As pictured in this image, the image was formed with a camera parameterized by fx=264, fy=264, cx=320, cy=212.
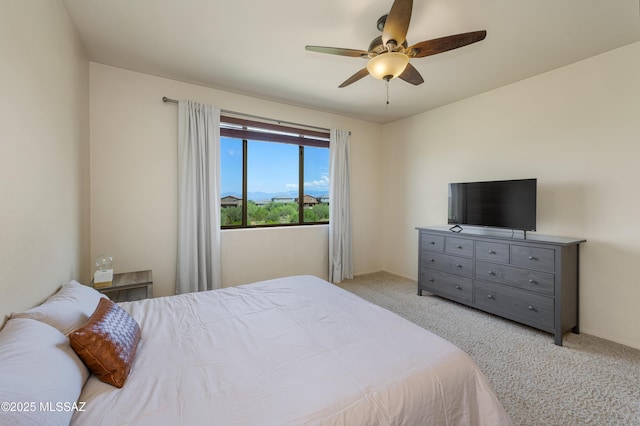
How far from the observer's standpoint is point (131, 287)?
2.48m

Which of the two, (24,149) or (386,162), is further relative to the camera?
(386,162)

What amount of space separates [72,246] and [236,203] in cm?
183

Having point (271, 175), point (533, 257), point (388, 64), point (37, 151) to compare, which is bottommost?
point (533, 257)

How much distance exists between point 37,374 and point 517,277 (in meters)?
3.55

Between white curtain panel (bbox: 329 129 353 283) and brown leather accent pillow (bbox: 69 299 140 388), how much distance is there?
321cm

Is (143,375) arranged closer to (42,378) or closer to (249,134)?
(42,378)

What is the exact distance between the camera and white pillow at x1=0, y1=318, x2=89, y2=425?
2.46 feet

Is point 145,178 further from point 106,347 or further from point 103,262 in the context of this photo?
point 106,347

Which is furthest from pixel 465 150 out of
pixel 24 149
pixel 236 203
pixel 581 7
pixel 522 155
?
pixel 24 149

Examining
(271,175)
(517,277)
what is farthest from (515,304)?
(271,175)

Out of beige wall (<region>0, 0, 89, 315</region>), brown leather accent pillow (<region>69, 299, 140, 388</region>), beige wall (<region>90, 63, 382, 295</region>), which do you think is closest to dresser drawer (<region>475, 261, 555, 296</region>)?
beige wall (<region>90, 63, 382, 295</region>)

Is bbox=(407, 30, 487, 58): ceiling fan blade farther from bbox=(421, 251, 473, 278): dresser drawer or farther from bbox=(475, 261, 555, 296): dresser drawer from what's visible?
bbox=(421, 251, 473, 278): dresser drawer

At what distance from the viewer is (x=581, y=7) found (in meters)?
1.93

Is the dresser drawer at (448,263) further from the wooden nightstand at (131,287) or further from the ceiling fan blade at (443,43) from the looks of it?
the wooden nightstand at (131,287)
